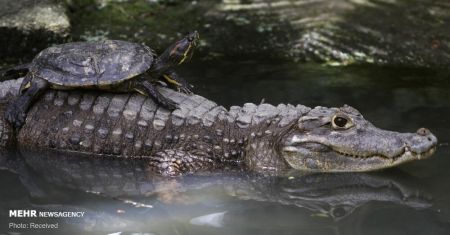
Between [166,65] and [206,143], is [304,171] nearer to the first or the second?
[206,143]

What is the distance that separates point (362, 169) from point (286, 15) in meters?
4.93

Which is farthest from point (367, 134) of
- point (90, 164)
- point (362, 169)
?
point (90, 164)

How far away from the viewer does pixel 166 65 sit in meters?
7.37

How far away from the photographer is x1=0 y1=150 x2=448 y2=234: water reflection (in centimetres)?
584

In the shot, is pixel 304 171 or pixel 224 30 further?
pixel 224 30

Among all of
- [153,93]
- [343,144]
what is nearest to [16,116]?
[153,93]

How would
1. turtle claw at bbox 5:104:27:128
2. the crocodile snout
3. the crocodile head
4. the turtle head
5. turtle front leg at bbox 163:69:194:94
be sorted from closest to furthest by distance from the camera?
the crocodile snout → the crocodile head → the turtle head → turtle claw at bbox 5:104:27:128 → turtle front leg at bbox 163:69:194:94

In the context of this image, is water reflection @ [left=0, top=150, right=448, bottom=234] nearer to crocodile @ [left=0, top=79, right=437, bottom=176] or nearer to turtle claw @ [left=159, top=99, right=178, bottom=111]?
crocodile @ [left=0, top=79, right=437, bottom=176]

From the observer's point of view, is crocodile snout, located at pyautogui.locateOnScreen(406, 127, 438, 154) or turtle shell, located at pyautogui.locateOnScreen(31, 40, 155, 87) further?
turtle shell, located at pyautogui.locateOnScreen(31, 40, 155, 87)

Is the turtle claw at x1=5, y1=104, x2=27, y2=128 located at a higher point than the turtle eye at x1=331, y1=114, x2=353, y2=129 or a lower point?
lower

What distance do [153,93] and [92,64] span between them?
2.29ft

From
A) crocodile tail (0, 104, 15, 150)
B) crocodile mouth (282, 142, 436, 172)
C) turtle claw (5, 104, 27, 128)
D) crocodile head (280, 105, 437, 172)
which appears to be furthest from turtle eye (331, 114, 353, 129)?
crocodile tail (0, 104, 15, 150)

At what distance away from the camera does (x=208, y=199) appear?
644 centimetres

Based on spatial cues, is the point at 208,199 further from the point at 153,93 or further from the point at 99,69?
the point at 99,69
